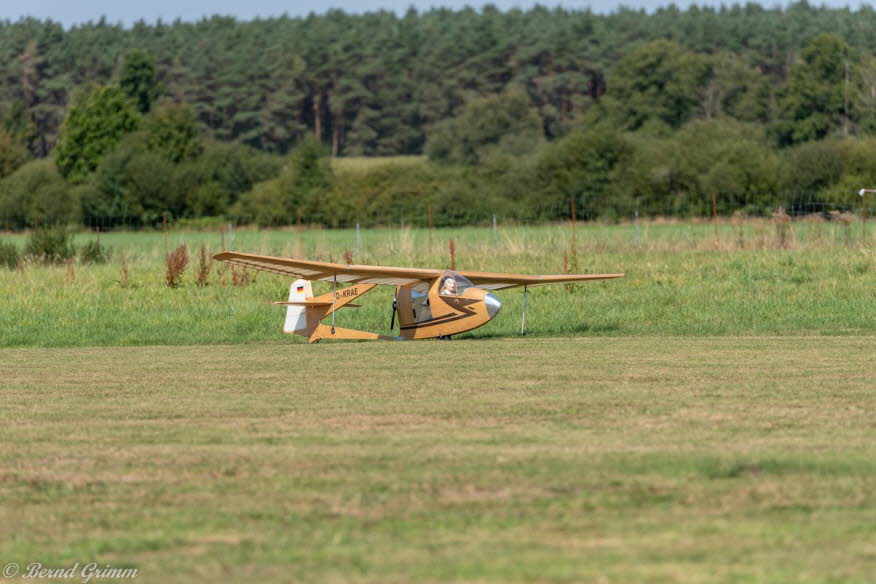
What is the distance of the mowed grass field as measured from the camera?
5.91 m

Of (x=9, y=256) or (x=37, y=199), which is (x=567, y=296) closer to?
(x=9, y=256)

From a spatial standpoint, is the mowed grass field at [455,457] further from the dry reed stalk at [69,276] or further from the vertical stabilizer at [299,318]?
the dry reed stalk at [69,276]

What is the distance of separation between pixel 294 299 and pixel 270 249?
43.2 feet

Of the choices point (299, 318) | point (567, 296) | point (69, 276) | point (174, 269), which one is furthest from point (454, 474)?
point (69, 276)

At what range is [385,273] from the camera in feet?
66.6

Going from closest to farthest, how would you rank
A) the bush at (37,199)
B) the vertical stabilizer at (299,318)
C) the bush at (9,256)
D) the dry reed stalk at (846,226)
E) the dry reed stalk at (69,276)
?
the vertical stabilizer at (299,318) → the dry reed stalk at (69,276) → the dry reed stalk at (846,226) → the bush at (9,256) → the bush at (37,199)

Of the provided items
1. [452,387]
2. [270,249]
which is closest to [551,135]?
[270,249]

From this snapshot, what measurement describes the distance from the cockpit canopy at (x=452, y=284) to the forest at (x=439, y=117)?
933 inches

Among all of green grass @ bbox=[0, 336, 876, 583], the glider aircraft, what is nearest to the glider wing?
the glider aircraft

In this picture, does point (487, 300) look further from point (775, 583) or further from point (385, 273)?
point (775, 583)

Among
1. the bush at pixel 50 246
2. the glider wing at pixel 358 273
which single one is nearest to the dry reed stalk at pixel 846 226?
the glider wing at pixel 358 273

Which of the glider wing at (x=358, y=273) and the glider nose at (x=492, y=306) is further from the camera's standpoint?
the glider wing at (x=358, y=273)

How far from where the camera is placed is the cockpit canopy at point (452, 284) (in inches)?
789

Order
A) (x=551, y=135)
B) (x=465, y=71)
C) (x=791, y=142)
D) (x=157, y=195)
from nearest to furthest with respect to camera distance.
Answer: (x=157, y=195), (x=791, y=142), (x=551, y=135), (x=465, y=71)
